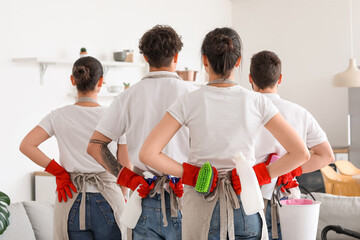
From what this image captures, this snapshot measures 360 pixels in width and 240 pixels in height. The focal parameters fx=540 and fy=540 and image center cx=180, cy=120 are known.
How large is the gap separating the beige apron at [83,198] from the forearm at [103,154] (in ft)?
1.15

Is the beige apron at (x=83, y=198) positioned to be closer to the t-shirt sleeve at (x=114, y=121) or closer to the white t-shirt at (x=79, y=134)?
the white t-shirt at (x=79, y=134)

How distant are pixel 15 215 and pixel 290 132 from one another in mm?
2153

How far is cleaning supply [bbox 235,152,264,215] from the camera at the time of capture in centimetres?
166

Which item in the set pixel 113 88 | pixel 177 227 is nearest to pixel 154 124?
pixel 177 227

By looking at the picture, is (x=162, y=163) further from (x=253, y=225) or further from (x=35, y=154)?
(x=35, y=154)

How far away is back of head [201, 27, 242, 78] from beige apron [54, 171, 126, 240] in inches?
36.7

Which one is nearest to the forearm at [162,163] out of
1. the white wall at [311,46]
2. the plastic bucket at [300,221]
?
the plastic bucket at [300,221]

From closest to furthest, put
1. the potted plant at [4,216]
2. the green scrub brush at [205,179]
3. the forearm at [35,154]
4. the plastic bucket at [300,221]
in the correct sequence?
1. the green scrub brush at [205,179]
2. the plastic bucket at [300,221]
3. the forearm at [35,154]
4. the potted plant at [4,216]

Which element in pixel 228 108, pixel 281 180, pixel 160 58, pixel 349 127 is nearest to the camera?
pixel 228 108

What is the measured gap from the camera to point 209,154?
171 centimetres

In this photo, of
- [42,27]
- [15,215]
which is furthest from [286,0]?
[15,215]

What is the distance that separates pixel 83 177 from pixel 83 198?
0.31ft

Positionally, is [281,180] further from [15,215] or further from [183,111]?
[15,215]

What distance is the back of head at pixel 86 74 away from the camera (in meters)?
2.44
